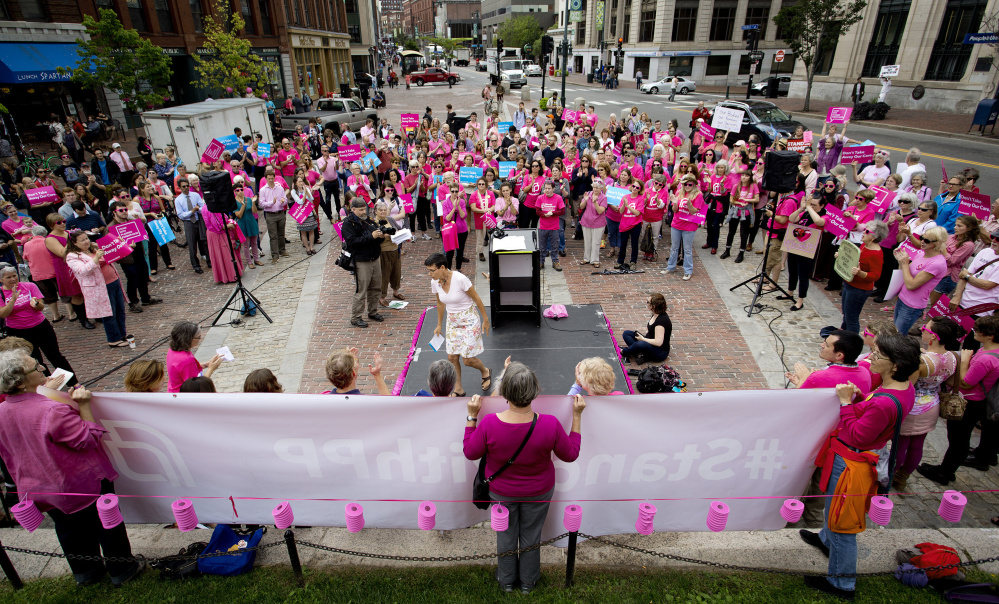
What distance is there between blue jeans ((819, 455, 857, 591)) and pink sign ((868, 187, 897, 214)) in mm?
7094

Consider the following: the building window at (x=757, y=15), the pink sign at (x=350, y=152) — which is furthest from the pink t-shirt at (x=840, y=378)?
the building window at (x=757, y=15)

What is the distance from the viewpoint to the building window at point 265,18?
3681cm

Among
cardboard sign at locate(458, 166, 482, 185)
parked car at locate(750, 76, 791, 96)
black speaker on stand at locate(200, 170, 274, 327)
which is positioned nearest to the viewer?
black speaker on stand at locate(200, 170, 274, 327)

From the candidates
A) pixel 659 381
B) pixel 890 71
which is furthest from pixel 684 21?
pixel 659 381

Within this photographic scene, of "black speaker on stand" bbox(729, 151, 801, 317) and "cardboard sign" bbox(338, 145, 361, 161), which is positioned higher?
"black speaker on stand" bbox(729, 151, 801, 317)

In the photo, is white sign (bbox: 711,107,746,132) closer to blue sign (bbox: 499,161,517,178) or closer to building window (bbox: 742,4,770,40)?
blue sign (bbox: 499,161,517,178)

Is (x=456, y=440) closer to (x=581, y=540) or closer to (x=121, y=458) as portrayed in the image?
(x=581, y=540)

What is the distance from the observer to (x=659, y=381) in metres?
6.64

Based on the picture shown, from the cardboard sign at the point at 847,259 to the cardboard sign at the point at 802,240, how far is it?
0.84 metres

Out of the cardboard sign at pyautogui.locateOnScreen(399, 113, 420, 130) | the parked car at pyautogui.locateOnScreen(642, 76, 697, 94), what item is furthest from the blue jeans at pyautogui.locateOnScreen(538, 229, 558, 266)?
the parked car at pyautogui.locateOnScreen(642, 76, 697, 94)

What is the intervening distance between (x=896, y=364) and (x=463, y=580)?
3528 mm

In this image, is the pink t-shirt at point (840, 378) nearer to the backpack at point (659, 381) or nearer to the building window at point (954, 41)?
the backpack at point (659, 381)

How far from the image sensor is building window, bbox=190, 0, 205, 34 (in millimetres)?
31156

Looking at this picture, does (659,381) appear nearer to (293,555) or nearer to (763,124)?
(293,555)
